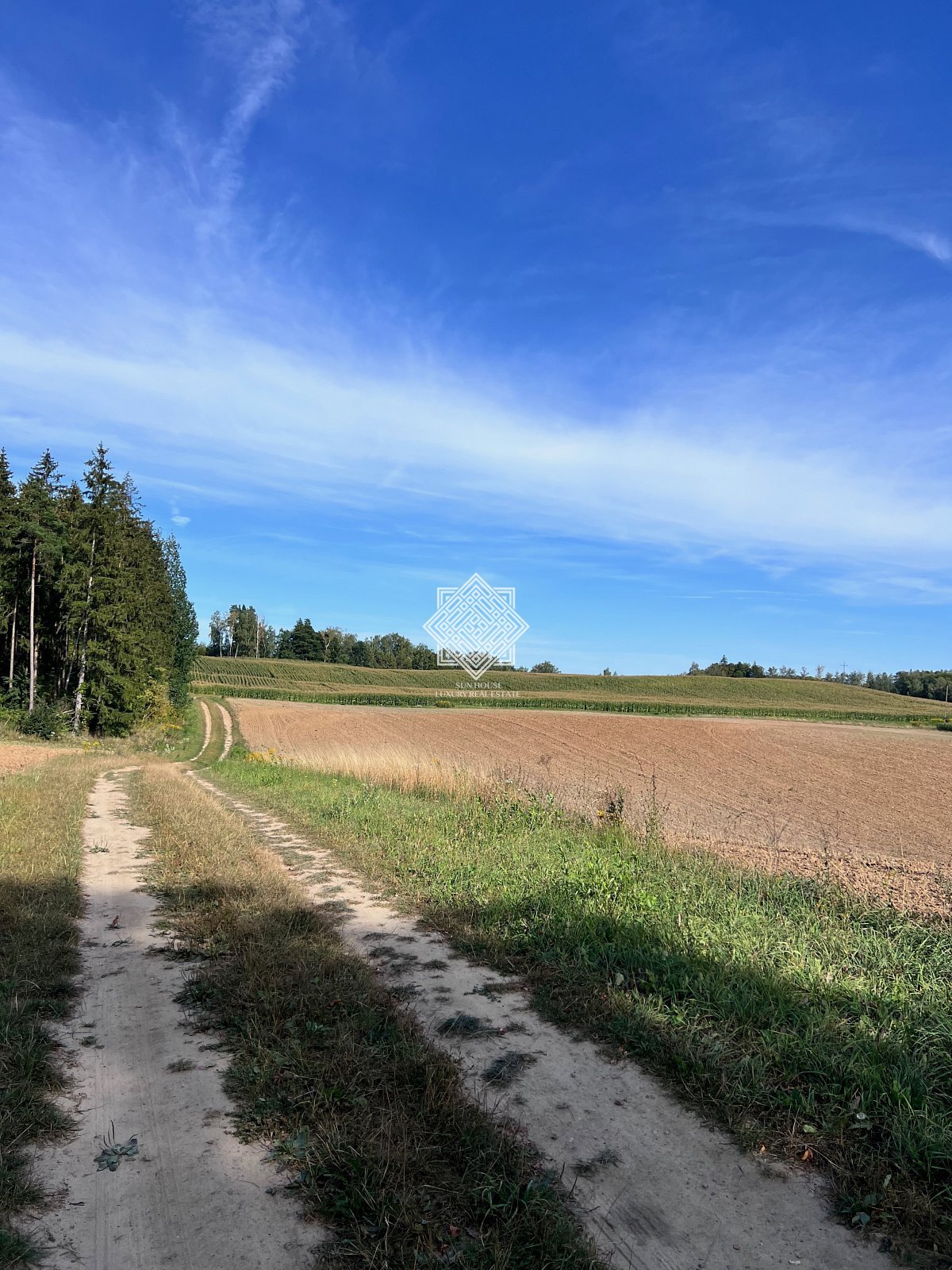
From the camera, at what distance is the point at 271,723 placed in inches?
1934

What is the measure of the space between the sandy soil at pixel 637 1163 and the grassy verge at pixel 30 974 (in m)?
2.02

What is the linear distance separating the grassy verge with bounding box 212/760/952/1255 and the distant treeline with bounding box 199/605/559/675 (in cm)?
10766

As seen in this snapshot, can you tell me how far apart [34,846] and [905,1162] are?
937 centimetres

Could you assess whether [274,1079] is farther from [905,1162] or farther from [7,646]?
[7,646]

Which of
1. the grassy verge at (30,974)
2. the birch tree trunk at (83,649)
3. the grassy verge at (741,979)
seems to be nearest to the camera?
the grassy verge at (30,974)

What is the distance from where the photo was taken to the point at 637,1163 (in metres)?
3.03

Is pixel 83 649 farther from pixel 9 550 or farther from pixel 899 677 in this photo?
pixel 899 677

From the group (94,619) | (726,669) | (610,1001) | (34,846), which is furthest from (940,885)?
(726,669)

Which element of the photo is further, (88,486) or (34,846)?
(88,486)

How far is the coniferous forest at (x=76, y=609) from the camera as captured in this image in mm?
32906

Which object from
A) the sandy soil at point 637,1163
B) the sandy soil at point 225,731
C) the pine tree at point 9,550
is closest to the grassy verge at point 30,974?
the sandy soil at point 637,1163

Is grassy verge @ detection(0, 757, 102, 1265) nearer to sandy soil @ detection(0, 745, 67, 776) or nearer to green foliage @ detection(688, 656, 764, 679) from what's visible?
sandy soil @ detection(0, 745, 67, 776)

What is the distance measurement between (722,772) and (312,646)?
10901 cm

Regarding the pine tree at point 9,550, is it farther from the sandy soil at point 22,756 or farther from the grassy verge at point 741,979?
the grassy verge at point 741,979
